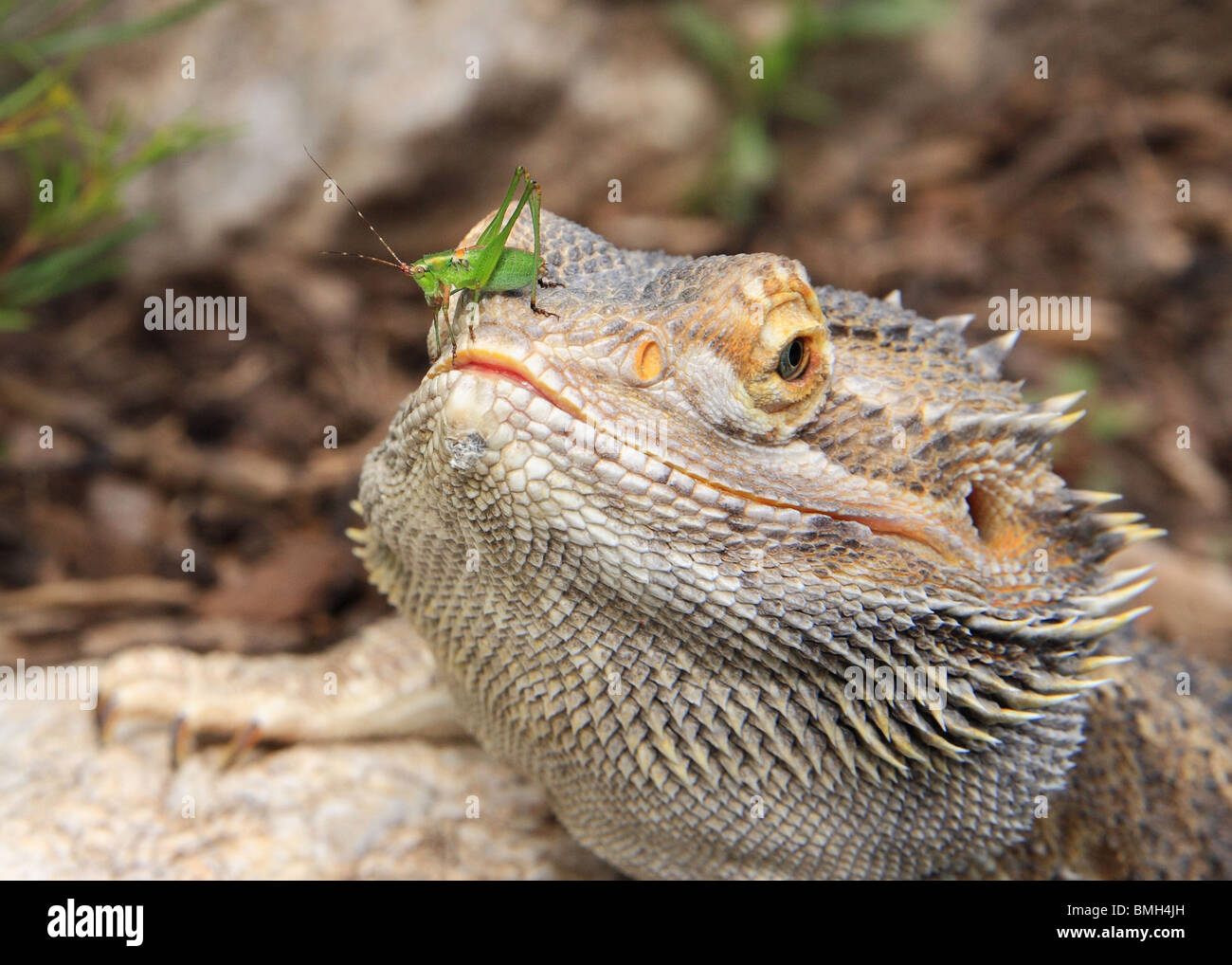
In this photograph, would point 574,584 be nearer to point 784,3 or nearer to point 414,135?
point 414,135

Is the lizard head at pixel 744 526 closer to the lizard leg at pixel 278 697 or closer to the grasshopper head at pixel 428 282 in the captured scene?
the grasshopper head at pixel 428 282

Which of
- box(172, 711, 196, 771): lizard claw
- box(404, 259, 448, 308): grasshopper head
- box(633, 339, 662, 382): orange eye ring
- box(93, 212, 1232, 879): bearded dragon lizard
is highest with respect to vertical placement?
box(404, 259, 448, 308): grasshopper head

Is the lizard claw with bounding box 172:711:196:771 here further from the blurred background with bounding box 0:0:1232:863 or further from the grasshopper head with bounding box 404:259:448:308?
the grasshopper head with bounding box 404:259:448:308

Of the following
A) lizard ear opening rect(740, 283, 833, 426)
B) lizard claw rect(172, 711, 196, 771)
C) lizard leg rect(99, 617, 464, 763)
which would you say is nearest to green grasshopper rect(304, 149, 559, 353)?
lizard ear opening rect(740, 283, 833, 426)

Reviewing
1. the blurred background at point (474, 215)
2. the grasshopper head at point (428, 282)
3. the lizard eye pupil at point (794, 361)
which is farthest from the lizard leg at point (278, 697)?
the lizard eye pupil at point (794, 361)

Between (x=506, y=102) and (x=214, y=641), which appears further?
(x=506, y=102)

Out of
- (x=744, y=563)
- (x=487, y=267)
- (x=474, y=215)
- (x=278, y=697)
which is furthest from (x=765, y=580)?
(x=474, y=215)

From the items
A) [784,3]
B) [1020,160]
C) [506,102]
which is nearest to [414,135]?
[506,102]
